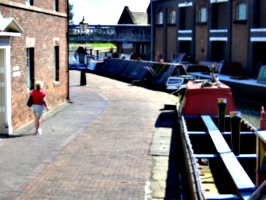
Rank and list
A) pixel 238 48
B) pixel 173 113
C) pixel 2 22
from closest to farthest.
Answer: pixel 2 22 < pixel 173 113 < pixel 238 48

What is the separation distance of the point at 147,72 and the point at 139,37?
76.7ft

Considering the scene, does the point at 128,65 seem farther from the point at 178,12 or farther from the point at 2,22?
the point at 2,22

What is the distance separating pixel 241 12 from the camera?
39.0 metres

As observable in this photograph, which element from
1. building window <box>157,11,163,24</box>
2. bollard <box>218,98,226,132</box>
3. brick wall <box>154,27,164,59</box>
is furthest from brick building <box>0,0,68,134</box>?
building window <box>157,11,163,24</box>

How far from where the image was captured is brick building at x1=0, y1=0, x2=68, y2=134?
14750 mm

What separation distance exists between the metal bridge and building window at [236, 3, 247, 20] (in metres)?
20.5

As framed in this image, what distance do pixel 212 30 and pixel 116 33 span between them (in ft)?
61.5

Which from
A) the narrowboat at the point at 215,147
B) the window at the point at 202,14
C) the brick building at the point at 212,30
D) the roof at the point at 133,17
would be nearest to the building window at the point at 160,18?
the brick building at the point at 212,30

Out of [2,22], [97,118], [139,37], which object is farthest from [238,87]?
[139,37]

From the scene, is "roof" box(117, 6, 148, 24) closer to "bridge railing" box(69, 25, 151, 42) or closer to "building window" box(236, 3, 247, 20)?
"bridge railing" box(69, 25, 151, 42)

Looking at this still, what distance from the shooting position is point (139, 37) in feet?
194

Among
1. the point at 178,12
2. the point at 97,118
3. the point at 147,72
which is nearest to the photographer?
the point at 97,118

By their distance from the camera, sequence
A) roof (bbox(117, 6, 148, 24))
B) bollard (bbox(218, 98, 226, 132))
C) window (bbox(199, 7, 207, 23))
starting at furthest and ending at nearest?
roof (bbox(117, 6, 148, 24)) → window (bbox(199, 7, 207, 23)) → bollard (bbox(218, 98, 226, 132))

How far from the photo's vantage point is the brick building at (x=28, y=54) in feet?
48.4
